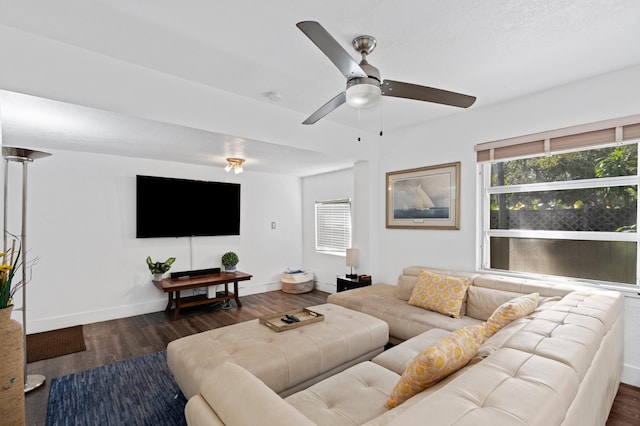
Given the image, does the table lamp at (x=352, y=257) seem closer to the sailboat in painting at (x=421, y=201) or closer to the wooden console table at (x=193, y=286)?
the sailboat in painting at (x=421, y=201)

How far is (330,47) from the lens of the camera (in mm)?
1536

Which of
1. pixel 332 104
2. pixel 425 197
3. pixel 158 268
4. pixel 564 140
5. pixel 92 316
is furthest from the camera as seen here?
pixel 158 268

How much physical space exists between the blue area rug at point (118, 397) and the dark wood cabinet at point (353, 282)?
240 cm

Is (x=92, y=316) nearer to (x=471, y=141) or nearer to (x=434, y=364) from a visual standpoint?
(x=434, y=364)

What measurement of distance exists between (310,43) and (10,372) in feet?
8.95

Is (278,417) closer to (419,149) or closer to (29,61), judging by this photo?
(29,61)

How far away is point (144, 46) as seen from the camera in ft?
6.93

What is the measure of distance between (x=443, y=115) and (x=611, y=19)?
1764 mm

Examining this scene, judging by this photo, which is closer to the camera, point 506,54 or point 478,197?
point 506,54

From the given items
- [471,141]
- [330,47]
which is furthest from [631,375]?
[330,47]

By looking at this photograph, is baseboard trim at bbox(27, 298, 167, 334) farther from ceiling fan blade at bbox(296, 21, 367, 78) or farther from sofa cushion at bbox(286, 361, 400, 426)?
ceiling fan blade at bbox(296, 21, 367, 78)

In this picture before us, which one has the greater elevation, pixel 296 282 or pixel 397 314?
pixel 397 314

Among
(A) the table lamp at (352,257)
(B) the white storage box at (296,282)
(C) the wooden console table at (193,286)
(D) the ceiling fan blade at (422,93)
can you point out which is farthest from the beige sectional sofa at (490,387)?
(B) the white storage box at (296,282)

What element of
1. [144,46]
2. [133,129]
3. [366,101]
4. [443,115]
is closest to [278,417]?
[366,101]
